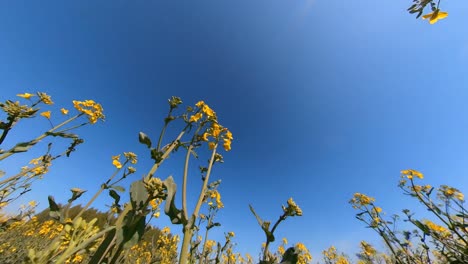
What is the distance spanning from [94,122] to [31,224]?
920 centimetres

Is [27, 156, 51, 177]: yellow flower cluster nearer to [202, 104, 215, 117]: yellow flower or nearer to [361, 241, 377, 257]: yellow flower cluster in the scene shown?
[202, 104, 215, 117]: yellow flower

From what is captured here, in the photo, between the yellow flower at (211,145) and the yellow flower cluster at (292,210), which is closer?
the yellow flower cluster at (292,210)

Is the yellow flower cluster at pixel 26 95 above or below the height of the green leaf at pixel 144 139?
above

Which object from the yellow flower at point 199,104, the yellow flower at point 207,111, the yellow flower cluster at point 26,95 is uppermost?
the yellow flower cluster at point 26,95

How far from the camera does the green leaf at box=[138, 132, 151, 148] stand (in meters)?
1.67

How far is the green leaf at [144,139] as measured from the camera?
5.46 ft

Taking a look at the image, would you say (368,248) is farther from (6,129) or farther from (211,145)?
(6,129)

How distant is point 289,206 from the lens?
173cm

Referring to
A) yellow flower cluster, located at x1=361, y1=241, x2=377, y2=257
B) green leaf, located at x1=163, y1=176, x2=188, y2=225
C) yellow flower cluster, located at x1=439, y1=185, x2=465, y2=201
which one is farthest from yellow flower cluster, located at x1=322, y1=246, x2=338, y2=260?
green leaf, located at x1=163, y1=176, x2=188, y2=225

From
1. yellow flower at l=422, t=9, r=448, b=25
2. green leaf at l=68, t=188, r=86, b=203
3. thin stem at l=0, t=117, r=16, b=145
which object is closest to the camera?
yellow flower at l=422, t=9, r=448, b=25

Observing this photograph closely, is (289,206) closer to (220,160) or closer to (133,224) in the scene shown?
(220,160)

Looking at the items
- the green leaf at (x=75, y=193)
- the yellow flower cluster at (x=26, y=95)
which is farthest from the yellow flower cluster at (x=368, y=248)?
the yellow flower cluster at (x=26, y=95)

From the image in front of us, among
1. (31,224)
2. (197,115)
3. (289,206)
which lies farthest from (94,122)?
(31,224)

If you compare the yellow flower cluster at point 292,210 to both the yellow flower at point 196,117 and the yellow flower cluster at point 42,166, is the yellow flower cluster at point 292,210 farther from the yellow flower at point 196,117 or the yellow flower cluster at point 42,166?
the yellow flower cluster at point 42,166
